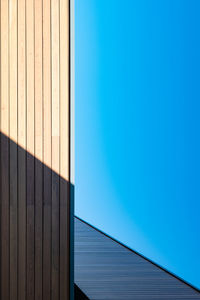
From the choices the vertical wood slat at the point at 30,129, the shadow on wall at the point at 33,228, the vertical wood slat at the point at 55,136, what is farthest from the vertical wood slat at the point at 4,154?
the vertical wood slat at the point at 55,136

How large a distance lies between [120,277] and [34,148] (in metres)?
1.41

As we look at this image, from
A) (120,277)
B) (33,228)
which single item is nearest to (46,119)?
(33,228)

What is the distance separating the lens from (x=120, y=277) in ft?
11.9

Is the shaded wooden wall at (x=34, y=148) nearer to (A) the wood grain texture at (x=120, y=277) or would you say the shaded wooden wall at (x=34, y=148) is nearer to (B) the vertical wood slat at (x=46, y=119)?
(B) the vertical wood slat at (x=46, y=119)

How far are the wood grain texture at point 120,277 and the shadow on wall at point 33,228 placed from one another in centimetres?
48

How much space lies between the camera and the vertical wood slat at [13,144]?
8.96 ft

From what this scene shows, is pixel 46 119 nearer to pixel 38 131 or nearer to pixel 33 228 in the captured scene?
pixel 38 131

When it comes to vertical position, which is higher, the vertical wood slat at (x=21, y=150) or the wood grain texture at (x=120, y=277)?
the vertical wood slat at (x=21, y=150)

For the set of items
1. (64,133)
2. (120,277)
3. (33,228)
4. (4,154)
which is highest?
(64,133)

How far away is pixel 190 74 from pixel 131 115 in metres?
1.63

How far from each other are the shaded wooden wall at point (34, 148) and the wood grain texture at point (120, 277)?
540 millimetres

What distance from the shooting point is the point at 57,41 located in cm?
277

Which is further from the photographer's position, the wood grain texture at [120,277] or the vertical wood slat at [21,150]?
the wood grain texture at [120,277]

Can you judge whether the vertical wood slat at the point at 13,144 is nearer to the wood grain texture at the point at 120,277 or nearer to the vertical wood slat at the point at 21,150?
the vertical wood slat at the point at 21,150
